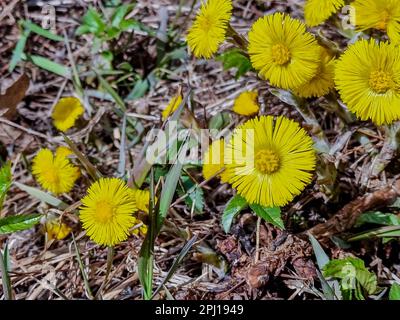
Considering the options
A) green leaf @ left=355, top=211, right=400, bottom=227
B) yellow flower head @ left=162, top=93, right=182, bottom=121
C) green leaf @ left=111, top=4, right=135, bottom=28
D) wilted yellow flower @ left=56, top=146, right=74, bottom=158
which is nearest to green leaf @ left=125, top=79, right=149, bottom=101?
green leaf @ left=111, top=4, right=135, bottom=28

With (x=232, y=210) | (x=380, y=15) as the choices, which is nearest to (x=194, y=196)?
(x=232, y=210)

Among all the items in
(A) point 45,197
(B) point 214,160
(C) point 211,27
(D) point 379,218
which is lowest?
(D) point 379,218

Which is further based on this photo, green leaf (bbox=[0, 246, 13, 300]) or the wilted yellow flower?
the wilted yellow flower

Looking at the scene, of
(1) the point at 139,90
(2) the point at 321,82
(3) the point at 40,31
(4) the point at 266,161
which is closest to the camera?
(4) the point at 266,161

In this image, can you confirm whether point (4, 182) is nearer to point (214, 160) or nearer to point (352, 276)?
point (214, 160)

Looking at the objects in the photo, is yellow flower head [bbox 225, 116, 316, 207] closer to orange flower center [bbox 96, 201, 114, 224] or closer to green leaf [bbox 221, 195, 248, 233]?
green leaf [bbox 221, 195, 248, 233]
